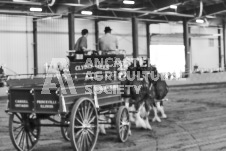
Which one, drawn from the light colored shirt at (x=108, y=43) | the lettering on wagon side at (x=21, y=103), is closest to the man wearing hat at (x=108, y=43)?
the light colored shirt at (x=108, y=43)

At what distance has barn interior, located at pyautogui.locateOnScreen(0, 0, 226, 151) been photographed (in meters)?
8.09

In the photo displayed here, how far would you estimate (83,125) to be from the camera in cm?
599

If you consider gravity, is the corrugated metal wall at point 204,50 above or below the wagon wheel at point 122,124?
above

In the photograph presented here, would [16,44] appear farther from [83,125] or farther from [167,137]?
[83,125]

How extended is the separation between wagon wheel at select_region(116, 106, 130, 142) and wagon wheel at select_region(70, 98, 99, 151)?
1.00 m

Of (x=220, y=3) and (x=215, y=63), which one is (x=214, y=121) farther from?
(x=215, y=63)

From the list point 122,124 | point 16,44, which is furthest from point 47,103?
point 16,44

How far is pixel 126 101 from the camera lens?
866 centimetres

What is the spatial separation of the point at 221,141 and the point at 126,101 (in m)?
2.30

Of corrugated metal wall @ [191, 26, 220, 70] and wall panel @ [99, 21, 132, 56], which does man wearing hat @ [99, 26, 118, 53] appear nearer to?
wall panel @ [99, 21, 132, 56]

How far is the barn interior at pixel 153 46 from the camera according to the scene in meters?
8.09

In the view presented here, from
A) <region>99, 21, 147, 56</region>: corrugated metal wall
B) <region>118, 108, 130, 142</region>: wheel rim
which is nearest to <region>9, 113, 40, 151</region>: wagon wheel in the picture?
<region>118, 108, 130, 142</region>: wheel rim

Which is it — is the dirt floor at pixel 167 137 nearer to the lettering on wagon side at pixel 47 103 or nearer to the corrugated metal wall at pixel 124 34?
the lettering on wagon side at pixel 47 103

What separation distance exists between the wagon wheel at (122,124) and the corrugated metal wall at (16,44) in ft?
73.3
